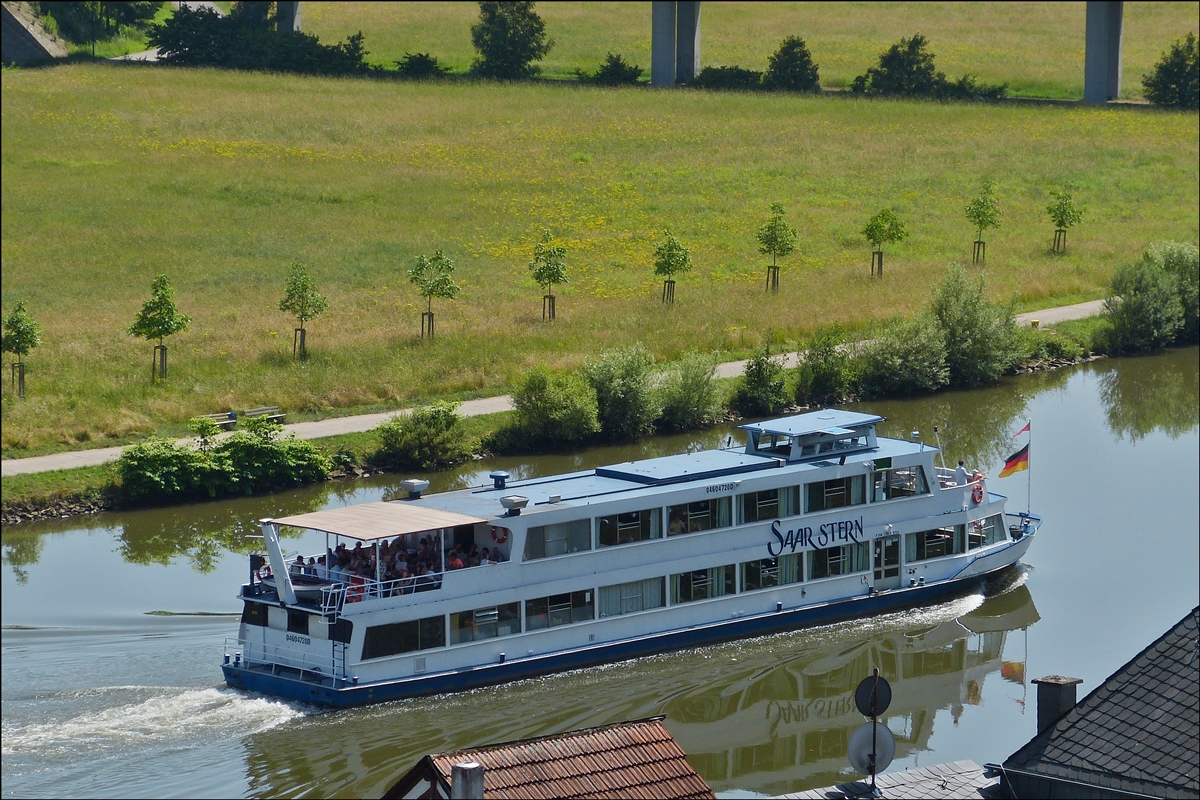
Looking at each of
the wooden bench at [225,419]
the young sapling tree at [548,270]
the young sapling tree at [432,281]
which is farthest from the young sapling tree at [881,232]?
the wooden bench at [225,419]

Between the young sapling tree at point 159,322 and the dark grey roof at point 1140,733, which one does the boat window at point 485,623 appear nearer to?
the dark grey roof at point 1140,733

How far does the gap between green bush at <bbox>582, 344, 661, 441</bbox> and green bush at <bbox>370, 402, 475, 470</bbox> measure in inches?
233

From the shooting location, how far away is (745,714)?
116ft

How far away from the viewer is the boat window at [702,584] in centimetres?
3847

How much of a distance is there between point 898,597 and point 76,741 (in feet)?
67.9

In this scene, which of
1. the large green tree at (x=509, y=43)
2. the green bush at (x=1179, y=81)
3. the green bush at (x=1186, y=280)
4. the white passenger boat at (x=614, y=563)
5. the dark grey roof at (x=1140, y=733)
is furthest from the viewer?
the large green tree at (x=509, y=43)

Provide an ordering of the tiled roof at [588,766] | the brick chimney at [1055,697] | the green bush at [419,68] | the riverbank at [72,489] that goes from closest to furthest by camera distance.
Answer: the tiled roof at [588,766]
the brick chimney at [1055,697]
the riverbank at [72,489]
the green bush at [419,68]

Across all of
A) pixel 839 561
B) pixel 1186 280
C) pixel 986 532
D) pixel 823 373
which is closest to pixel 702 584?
pixel 839 561

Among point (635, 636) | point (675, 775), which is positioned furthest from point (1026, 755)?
point (635, 636)

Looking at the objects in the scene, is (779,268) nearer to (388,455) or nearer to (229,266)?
(229,266)

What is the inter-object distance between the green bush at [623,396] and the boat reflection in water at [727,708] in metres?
17.2

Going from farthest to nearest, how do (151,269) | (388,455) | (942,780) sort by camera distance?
(151,269) → (388,455) → (942,780)

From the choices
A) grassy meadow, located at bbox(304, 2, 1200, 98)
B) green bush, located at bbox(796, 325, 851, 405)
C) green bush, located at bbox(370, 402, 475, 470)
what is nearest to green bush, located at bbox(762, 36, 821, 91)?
grassy meadow, located at bbox(304, 2, 1200, 98)

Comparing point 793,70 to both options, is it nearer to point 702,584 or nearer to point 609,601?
point 702,584
